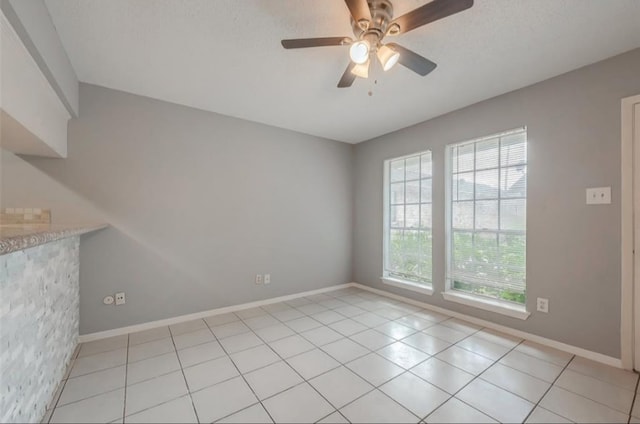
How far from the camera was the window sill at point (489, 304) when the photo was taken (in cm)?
262

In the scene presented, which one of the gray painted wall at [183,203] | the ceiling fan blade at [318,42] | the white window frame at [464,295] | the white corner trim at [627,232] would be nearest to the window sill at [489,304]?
the white window frame at [464,295]

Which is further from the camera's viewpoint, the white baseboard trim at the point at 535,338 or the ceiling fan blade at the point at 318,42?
the white baseboard trim at the point at 535,338

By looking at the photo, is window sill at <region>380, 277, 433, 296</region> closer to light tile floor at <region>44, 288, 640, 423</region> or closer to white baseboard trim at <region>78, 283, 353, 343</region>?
light tile floor at <region>44, 288, 640, 423</region>

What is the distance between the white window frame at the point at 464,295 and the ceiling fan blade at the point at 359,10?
6.90ft

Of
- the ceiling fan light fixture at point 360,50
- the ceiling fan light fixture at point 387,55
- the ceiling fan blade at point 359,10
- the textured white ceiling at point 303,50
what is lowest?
the ceiling fan light fixture at point 360,50

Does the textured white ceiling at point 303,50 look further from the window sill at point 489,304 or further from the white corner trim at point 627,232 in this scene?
the window sill at point 489,304

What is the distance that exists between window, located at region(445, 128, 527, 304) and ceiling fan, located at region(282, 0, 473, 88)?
165 cm

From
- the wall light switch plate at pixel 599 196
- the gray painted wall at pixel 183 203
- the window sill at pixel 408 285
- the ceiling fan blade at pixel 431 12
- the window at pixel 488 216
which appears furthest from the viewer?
the window sill at pixel 408 285

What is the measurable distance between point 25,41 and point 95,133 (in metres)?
1.25

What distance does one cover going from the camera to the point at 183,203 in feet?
9.93

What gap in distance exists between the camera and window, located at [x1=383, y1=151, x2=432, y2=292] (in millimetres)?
3594

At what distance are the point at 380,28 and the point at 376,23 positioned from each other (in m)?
0.04

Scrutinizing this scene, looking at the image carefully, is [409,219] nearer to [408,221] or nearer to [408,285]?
[408,221]

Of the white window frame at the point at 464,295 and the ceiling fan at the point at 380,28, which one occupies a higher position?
the ceiling fan at the point at 380,28
